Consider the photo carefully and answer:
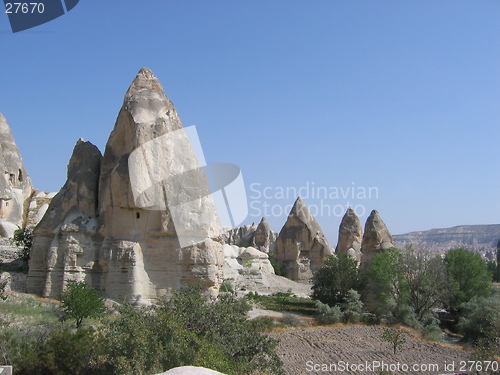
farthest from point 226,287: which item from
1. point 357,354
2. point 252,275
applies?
point 357,354

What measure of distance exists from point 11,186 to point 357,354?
2394cm

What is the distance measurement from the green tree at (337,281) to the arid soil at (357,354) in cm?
567

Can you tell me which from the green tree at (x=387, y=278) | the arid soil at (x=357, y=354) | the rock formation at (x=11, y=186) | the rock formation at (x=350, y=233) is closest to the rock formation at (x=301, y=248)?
the rock formation at (x=350, y=233)

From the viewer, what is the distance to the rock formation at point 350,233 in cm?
4247

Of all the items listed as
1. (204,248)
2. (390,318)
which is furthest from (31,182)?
(390,318)

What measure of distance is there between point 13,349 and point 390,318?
1452 centimetres

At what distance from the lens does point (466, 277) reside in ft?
85.6

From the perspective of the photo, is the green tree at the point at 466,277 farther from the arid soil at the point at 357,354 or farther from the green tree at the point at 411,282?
the arid soil at the point at 357,354

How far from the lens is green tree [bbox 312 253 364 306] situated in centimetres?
2450

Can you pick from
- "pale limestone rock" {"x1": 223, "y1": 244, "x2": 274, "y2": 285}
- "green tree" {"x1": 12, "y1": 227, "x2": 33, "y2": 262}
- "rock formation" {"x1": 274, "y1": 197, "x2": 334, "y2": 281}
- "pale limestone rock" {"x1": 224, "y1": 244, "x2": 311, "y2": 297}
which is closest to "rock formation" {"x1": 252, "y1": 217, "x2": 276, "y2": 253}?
"rock formation" {"x1": 274, "y1": 197, "x2": 334, "y2": 281}

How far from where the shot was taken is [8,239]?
26562 mm

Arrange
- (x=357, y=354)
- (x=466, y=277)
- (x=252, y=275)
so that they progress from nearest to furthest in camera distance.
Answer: (x=357, y=354) < (x=466, y=277) < (x=252, y=275)

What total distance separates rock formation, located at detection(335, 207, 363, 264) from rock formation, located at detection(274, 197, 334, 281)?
8.12 ft

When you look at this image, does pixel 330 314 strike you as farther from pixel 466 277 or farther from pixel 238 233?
pixel 238 233
